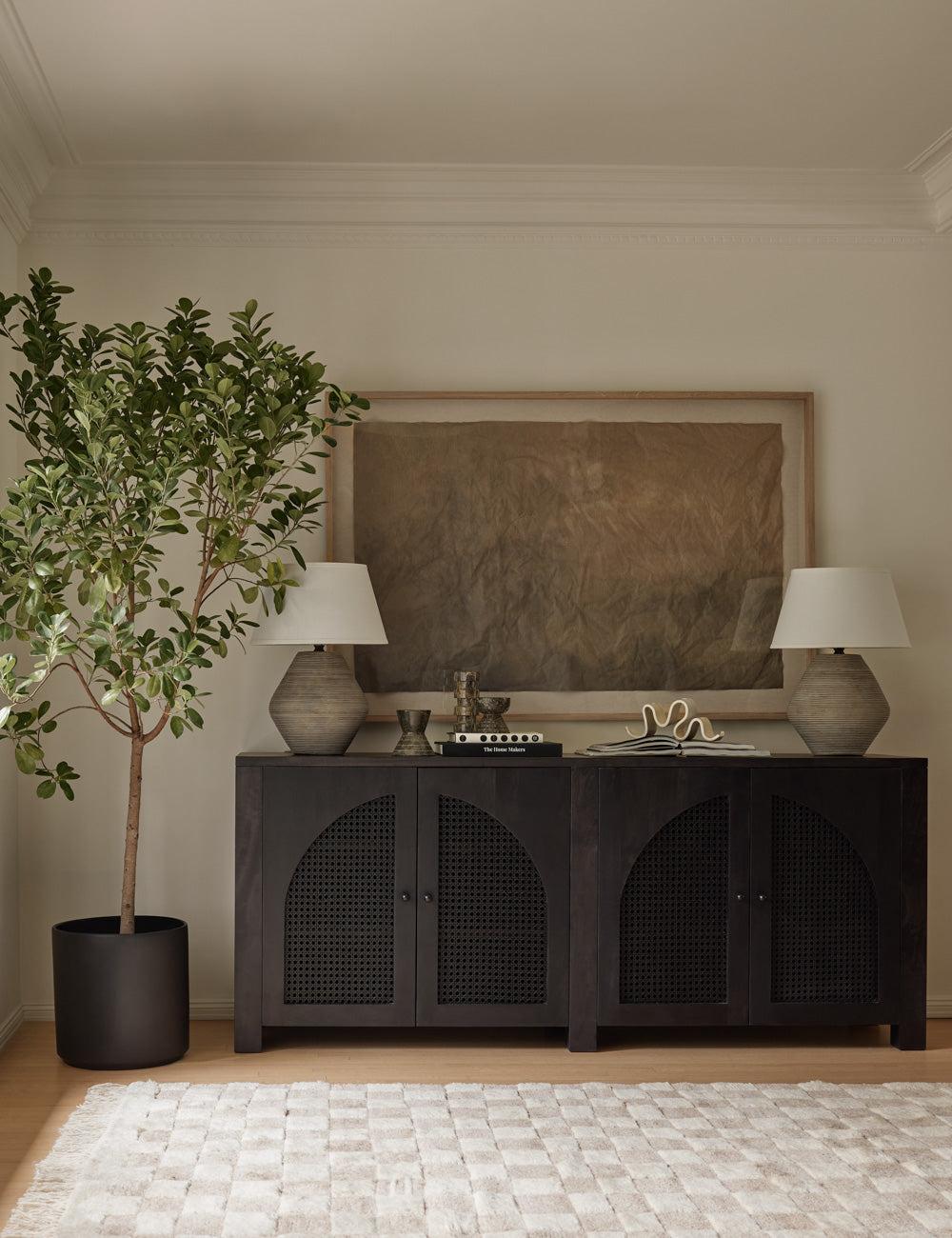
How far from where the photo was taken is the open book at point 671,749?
357 centimetres

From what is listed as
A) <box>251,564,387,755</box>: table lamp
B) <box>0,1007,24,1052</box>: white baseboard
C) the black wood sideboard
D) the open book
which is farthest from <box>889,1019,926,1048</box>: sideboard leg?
<box>0,1007,24,1052</box>: white baseboard

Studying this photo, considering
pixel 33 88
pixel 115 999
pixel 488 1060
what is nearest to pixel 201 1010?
pixel 115 999

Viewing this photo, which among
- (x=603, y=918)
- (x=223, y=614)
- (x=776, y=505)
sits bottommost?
(x=603, y=918)

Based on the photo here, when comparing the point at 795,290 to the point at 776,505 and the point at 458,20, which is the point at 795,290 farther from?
the point at 458,20

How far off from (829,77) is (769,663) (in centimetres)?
168

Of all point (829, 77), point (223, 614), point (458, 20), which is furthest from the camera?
point (223, 614)

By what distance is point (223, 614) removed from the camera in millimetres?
3908

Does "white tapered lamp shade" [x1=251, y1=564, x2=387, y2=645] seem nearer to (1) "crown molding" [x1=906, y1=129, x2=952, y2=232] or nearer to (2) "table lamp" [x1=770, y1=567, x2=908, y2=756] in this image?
(2) "table lamp" [x1=770, y1=567, x2=908, y2=756]

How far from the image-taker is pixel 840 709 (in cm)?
361

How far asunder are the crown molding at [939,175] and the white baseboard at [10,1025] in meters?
3.68

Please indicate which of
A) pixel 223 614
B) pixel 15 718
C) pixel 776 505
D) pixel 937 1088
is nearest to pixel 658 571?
pixel 776 505

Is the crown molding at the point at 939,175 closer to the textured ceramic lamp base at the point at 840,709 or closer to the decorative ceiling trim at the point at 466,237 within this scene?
the decorative ceiling trim at the point at 466,237

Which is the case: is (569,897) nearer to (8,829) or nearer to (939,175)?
(8,829)

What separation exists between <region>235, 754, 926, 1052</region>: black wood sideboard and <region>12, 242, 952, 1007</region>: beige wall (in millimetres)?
459
